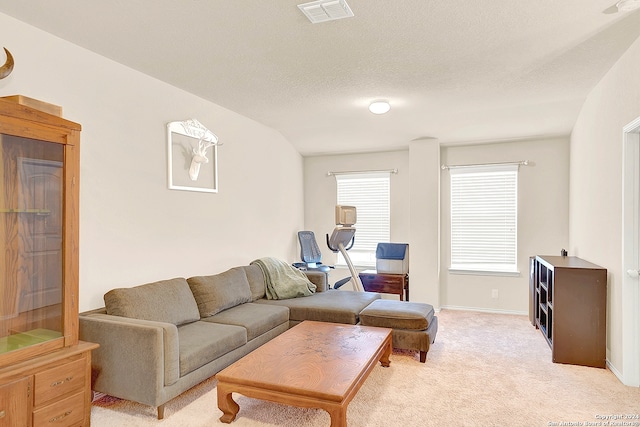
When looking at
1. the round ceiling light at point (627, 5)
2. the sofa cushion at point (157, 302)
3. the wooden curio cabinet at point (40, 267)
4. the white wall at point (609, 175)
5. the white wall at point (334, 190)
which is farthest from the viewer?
the white wall at point (334, 190)

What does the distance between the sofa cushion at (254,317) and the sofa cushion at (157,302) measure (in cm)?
26

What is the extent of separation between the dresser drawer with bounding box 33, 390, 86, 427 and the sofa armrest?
0.23 meters

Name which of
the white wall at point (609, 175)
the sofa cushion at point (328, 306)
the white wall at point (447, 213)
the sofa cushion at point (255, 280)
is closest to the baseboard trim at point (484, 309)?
the white wall at point (447, 213)

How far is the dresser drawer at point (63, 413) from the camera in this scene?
2066 mm

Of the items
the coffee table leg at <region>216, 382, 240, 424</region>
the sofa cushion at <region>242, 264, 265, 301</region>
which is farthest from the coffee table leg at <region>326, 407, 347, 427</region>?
the sofa cushion at <region>242, 264, 265, 301</region>

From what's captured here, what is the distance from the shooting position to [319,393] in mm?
2098

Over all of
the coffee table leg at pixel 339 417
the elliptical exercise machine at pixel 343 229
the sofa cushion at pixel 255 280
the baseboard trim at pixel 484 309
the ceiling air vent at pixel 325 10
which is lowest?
the baseboard trim at pixel 484 309

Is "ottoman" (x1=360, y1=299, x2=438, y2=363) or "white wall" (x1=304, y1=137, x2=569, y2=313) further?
"white wall" (x1=304, y1=137, x2=569, y2=313)

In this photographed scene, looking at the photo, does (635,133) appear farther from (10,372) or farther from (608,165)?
(10,372)

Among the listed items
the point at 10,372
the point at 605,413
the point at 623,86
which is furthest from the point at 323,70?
the point at 605,413

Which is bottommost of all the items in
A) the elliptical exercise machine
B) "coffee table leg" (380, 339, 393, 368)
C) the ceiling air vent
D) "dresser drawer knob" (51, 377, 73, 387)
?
"coffee table leg" (380, 339, 393, 368)

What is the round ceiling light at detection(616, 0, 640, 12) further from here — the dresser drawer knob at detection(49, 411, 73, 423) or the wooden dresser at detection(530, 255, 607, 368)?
the dresser drawer knob at detection(49, 411, 73, 423)

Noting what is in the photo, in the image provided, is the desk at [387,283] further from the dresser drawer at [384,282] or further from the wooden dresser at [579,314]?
the wooden dresser at [579,314]

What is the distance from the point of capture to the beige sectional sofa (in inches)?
95.2
